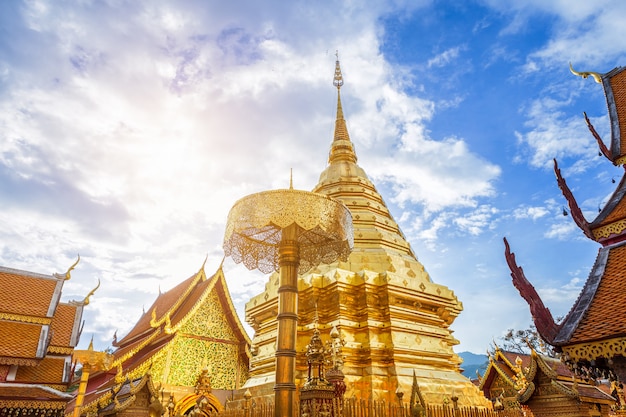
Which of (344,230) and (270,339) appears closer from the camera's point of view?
(344,230)

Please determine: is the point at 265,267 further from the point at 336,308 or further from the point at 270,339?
the point at 270,339

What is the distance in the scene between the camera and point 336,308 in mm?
9602

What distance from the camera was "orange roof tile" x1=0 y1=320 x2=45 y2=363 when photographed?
10.2 metres

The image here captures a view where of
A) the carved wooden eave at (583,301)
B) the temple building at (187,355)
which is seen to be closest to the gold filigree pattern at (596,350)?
the carved wooden eave at (583,301)

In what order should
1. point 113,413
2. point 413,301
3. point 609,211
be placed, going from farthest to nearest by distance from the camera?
point 413,301
point 113,413
point 609,211

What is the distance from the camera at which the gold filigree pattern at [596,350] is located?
418 cm

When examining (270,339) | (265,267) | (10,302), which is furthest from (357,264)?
(10,302)

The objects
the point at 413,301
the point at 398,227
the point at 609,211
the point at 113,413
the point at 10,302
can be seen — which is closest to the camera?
the point at 609,211

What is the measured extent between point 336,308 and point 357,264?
4.34 feet

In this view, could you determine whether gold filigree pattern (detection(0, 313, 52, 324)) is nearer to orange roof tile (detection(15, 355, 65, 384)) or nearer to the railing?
orange roof tile (detection(15, 355, 65, 384))

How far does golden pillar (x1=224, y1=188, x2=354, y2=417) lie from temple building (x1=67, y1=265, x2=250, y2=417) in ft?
19.2

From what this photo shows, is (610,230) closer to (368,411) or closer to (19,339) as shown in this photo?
(368,411)

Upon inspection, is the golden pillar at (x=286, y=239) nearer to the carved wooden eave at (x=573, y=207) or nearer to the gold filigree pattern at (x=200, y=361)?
the carved wooden eave at (x=573, y=207)

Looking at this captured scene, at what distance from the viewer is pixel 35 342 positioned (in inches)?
423
